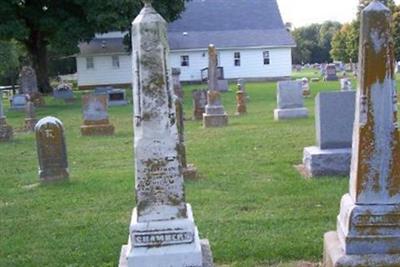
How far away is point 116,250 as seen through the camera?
6.38 m

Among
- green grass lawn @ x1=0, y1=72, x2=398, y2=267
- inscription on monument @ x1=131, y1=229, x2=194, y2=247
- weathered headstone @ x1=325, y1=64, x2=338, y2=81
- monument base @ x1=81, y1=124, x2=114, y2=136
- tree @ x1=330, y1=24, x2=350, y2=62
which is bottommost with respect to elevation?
green grass lawn @ x1=0, y1=72, x2=398, y2=267

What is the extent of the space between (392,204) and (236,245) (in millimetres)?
1958

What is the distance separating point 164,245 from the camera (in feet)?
15.7

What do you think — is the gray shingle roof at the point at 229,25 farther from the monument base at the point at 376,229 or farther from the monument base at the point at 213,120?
the monument base at the point at 376,229

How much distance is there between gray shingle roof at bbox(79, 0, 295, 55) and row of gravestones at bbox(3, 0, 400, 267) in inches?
1854

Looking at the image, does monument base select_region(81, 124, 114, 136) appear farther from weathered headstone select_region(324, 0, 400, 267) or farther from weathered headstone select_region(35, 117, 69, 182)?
weathered headstone select_region(324, 0, 400, 267)

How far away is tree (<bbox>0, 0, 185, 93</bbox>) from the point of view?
108 feet

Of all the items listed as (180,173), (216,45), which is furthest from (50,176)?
(216,45)

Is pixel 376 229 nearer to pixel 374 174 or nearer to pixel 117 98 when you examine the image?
pixel 374 174

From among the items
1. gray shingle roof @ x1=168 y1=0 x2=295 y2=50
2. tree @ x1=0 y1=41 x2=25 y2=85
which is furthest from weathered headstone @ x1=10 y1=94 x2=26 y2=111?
gray shingle roof @ x1=168 y1=0 x2=295 y2=50

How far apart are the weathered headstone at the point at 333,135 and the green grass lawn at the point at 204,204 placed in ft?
1.16

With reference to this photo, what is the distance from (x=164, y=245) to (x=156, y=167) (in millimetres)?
613

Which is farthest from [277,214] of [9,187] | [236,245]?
[9,187]

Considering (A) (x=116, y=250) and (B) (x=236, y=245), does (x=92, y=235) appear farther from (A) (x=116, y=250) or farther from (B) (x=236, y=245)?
(B) (x=236, y=245)
